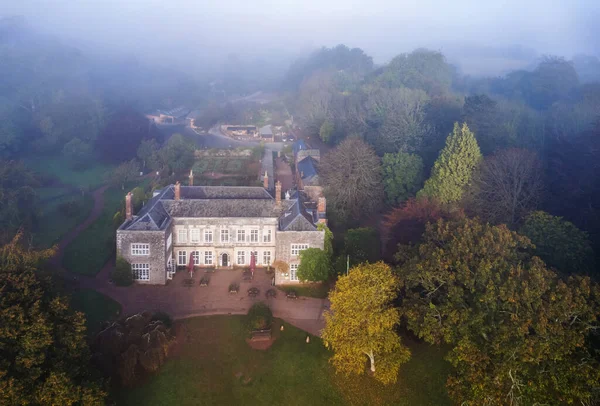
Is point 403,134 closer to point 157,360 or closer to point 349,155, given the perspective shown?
point 349,155

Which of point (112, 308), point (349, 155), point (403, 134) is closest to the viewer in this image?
point (112, 308)

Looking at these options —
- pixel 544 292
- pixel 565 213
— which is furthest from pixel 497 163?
pixel 544 292

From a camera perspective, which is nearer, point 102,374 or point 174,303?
point 102,374

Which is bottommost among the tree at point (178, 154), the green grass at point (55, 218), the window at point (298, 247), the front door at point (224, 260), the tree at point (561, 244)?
the green grass at point (55, 218)

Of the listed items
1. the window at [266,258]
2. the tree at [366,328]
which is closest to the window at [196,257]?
the window at [266,258]

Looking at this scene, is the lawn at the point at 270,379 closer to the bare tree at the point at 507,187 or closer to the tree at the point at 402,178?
the bare tree at the point at 507,187
